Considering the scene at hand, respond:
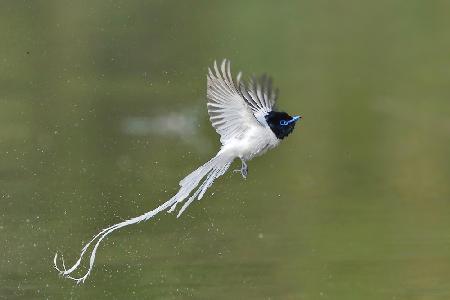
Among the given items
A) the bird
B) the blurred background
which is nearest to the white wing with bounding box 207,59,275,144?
the bird

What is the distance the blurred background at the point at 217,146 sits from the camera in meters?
6.12

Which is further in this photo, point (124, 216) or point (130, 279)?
point (124, 216)

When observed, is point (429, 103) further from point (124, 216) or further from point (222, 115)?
point (222, 115)

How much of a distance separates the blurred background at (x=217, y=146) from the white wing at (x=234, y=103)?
89cm

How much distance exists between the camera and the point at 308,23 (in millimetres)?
9352

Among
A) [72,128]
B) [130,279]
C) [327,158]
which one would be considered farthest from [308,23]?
[130,279]

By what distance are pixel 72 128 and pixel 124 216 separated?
109cm

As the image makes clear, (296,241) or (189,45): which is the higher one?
(189,45)

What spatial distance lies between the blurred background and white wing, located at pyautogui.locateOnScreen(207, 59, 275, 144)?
894 millimetres

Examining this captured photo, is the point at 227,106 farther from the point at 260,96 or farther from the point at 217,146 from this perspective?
the point at 217,146

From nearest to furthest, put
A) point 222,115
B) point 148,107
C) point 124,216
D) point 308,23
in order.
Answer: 1. point 222,115
2. point 124,216
3. point 148,107
4. point 308,23

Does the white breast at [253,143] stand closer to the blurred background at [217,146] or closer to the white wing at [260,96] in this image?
the white wing at [260,96]

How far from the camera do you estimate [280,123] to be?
5137 millimetres

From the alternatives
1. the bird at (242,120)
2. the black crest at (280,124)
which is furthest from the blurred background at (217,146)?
the black crest at (280,124)
